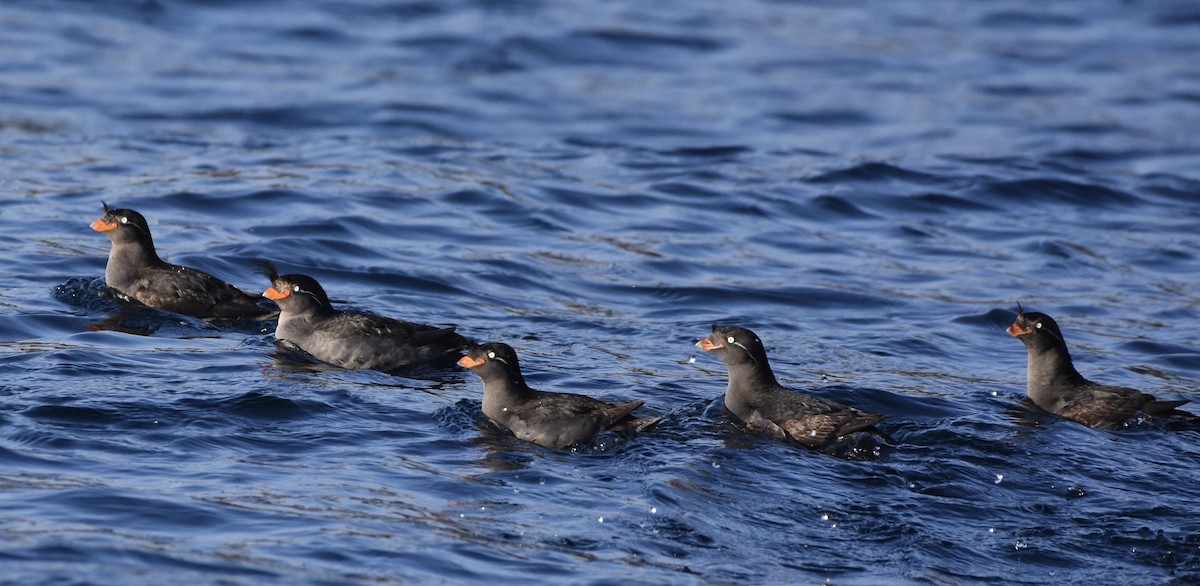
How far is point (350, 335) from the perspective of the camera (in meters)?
12.2

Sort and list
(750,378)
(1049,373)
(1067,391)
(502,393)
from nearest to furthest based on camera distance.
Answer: (502,393) → (750,378) → (1067,391) → (1049,373)

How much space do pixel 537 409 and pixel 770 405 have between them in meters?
1.71

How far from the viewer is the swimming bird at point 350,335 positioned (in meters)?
12.1

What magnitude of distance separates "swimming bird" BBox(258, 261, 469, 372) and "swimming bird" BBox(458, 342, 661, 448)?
1036 millimetres

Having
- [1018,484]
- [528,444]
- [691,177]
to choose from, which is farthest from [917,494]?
[691,177]

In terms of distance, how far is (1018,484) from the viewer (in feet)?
33.6

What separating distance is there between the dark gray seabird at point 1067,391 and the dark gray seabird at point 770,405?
2078 millimetres

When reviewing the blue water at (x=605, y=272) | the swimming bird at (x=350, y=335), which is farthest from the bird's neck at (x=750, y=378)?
the swimming bird at (x=350, y=335)

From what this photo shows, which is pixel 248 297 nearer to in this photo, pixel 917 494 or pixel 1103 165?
pixel 917 494

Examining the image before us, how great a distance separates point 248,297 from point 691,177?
363 inches

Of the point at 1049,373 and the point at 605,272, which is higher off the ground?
the point at 1049,373

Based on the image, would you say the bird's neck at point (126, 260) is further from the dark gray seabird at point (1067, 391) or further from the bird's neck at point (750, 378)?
the dark gray seabird at point (1067, 391)

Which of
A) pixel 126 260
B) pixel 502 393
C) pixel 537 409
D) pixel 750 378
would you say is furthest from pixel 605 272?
pixel 537 409

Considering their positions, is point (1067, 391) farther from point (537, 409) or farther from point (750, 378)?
point (537, 409)
